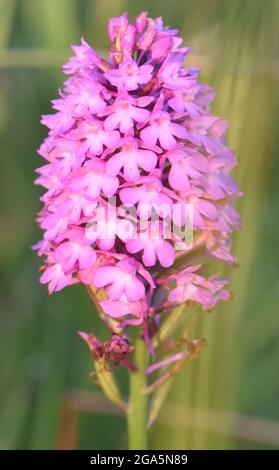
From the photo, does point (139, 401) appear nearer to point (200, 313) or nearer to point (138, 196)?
point (200, 313)

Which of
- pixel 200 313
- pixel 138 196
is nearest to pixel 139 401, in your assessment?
pixel 200 313

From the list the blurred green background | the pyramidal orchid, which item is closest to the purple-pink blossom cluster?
the pyramidal orchid

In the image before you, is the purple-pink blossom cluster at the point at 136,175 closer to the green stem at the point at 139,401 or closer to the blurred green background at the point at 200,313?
the green stem at the point at 139,401

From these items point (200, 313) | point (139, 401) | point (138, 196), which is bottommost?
point (139, 401)

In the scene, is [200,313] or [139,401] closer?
[139,401]

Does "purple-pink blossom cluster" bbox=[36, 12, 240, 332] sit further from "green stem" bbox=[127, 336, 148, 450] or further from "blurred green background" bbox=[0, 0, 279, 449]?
"blurred green background" bbox=[0, 0, 279, 449]

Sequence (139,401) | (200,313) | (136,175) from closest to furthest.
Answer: (136,175)
(139,401)
(200,313)

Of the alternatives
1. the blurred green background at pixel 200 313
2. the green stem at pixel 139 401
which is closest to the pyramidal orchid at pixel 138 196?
the green stem at pixel 139 401
